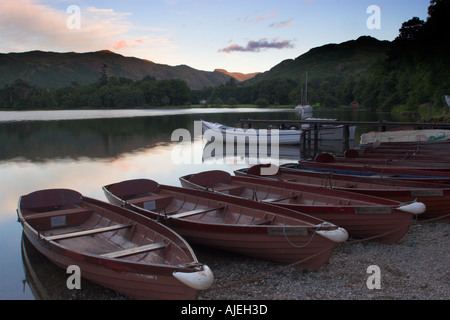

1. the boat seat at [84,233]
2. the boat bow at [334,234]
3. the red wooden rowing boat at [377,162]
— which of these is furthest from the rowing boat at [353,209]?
the red wooden rowing boat at [377,162]

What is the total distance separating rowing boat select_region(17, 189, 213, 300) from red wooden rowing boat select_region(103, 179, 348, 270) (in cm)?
84

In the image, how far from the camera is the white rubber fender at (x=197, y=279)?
4980 mm

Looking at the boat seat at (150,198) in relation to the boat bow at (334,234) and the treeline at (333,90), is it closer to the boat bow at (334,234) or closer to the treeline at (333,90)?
the boat bow at (334,234)

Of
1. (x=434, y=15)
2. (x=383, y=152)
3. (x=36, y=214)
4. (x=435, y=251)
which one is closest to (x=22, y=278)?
(x=36, y=214)

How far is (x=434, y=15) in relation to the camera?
5038 cm

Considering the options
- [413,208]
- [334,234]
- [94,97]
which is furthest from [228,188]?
[94,97]

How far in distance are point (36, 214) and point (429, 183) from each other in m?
10.1

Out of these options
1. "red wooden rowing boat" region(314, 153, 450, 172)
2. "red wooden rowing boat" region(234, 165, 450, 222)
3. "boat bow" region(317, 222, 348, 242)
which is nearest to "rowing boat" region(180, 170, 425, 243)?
"red wooden rowing boat" region(234, 165, 450, 222)

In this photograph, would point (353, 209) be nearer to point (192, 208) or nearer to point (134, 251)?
point (192, 208)

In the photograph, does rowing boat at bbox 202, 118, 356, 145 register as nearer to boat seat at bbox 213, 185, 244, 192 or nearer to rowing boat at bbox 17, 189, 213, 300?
boat seat at bbox 213, 185, 244, 192

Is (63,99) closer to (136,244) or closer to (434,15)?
(434,15)

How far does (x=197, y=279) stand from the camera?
5000 mm

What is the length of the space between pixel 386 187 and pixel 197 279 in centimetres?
760

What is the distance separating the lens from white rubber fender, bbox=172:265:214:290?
4980 millimetres
